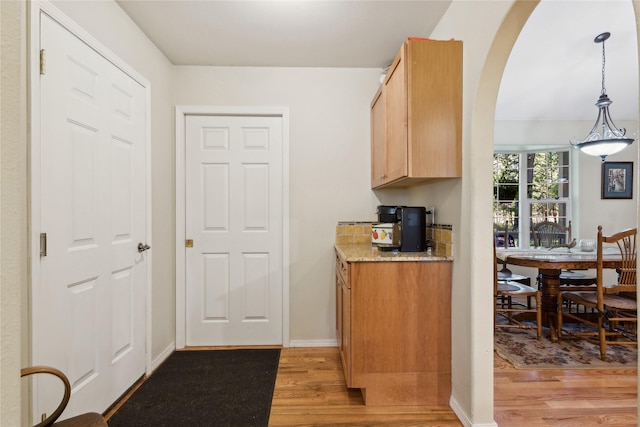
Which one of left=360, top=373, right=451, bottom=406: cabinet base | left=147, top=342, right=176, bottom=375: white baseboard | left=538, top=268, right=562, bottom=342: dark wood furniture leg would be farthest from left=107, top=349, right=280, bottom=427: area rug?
left=538, top=268, right=562, bottom=342: dark wood furniture leg

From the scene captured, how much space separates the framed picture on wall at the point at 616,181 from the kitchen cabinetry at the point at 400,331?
13.2 feet

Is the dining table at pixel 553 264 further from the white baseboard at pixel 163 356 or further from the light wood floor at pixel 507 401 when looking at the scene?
the white baseboard at pixel 163 356

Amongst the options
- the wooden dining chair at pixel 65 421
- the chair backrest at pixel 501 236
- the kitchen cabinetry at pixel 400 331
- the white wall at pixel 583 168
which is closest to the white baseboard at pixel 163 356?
the wooden dining chair at pixel 65 421

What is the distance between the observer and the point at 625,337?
2.97 metres

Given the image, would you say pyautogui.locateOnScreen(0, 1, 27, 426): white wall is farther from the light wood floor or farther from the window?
the window

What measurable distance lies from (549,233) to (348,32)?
386cm

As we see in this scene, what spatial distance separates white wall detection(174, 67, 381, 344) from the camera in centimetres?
286

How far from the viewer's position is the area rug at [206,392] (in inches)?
73.7

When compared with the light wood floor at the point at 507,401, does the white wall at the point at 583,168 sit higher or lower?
higher

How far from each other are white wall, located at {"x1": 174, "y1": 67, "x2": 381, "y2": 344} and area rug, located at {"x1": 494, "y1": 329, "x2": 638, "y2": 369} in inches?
60.0

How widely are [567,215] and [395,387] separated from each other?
4160 mm

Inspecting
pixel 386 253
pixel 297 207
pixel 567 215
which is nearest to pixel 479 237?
pixel 386 253

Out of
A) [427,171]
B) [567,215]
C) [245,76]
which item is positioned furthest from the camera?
[567,215]

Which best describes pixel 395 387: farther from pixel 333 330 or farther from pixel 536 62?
pixel 536 62
